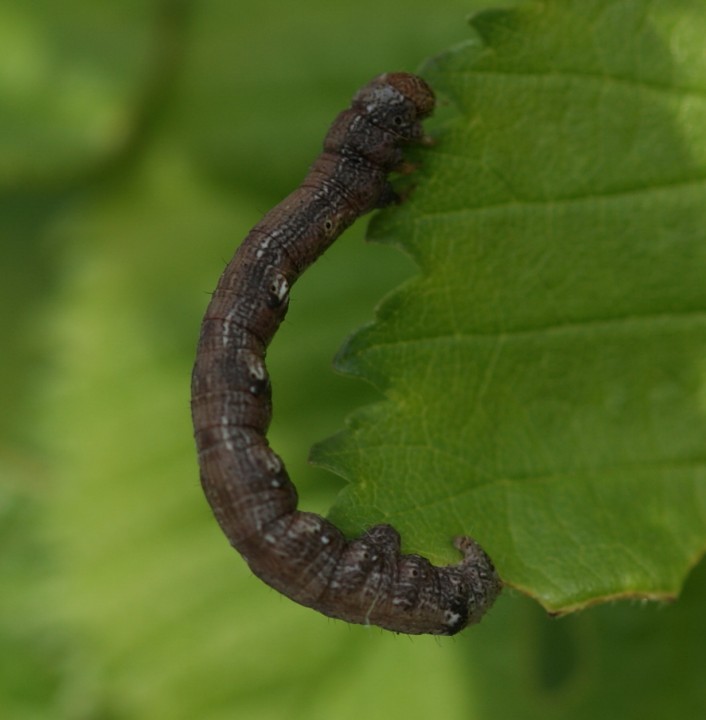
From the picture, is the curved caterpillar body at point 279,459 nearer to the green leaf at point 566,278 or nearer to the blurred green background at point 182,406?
the green leaf at point 566,278

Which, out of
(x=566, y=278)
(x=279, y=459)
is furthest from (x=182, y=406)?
(x=566, y=278)

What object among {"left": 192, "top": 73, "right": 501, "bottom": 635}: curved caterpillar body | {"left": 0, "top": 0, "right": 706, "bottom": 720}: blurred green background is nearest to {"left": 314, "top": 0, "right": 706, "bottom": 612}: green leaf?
{"left": 192, "top": 73, "right": 501, "bottom": 635}: curved caterpillar body

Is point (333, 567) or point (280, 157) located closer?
point (333, 567)

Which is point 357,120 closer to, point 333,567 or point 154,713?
point 333,567

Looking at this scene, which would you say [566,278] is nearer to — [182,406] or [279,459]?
[279,459]

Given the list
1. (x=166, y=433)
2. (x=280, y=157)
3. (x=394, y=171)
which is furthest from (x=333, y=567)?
(x=280, y=157)

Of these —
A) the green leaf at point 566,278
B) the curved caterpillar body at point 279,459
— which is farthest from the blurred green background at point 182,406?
the curved caterpillar body at point 279,459

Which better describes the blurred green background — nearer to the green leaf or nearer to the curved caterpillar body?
the green leaf
